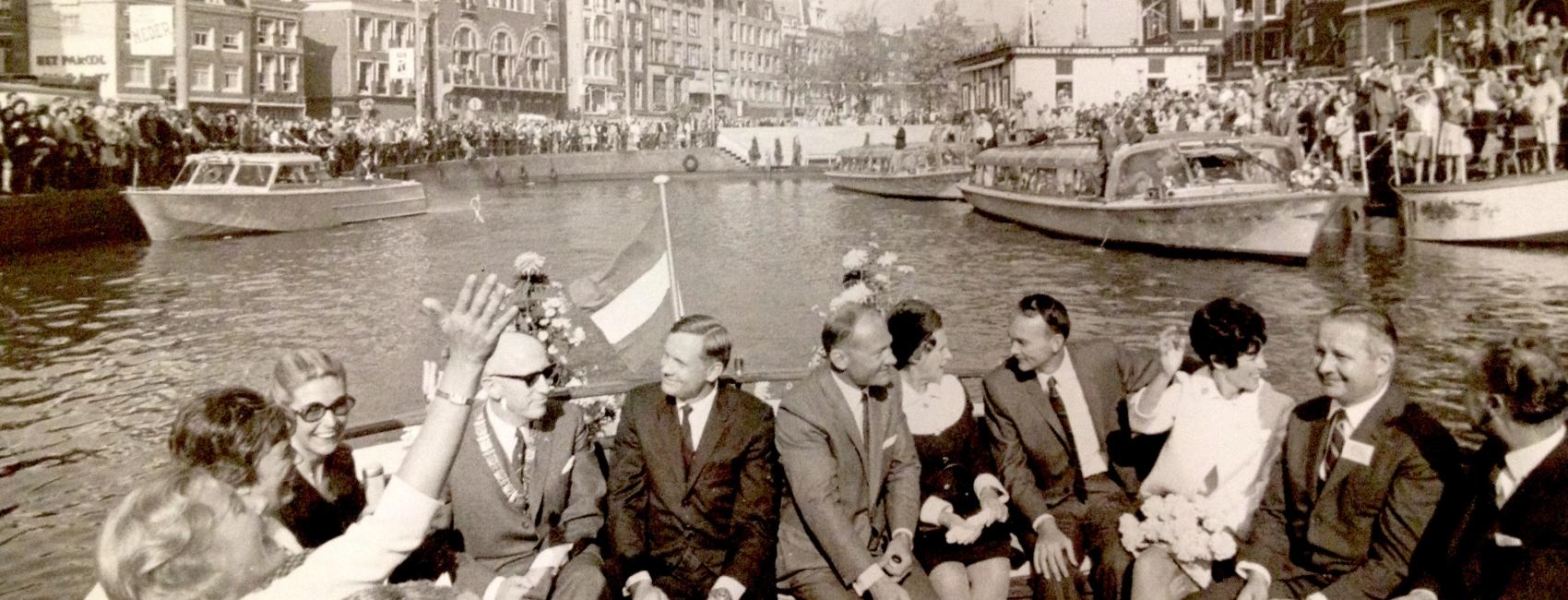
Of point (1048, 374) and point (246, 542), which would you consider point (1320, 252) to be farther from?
point (246, 542)

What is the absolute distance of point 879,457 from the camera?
14.6ft

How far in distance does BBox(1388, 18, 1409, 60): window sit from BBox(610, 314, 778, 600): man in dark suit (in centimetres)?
3630

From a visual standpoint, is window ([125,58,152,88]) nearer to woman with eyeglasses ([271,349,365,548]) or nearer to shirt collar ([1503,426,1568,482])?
woman with eyeglasses ([271,349,365,548])

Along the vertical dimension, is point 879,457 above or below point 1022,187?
below

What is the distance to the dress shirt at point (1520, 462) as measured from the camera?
3.36 m

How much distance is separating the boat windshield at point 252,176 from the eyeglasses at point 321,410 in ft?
78.3

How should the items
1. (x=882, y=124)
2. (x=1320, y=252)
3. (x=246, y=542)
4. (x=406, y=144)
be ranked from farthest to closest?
(x=882, y=124), (x=406, y=144), (x=1320, y=252), (x=246, y=542)

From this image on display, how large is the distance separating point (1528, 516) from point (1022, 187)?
79.5 feet

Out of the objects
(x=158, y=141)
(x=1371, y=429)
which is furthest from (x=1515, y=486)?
(x=158, y=141)

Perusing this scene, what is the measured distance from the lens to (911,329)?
15.8 feet

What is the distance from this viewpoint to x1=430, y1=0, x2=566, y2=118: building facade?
6981 cm

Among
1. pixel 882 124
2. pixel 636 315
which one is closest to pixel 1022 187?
pixel 636 315

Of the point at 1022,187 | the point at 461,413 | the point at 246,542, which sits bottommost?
the point at 246,542

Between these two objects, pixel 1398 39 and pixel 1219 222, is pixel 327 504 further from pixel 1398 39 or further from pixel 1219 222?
pixel 1398 39
